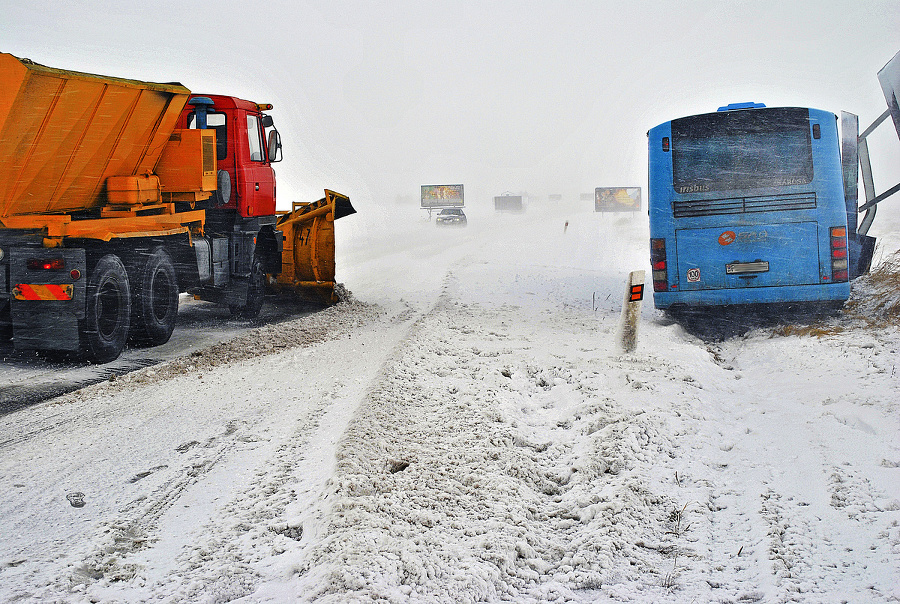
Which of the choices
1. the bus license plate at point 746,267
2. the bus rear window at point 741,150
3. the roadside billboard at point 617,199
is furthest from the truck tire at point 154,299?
the roadside billboard at point 617,199

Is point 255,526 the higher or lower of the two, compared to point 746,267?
lower

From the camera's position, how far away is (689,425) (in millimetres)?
4926

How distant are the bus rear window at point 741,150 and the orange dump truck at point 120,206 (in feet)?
20.1

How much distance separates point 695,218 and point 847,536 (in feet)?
20.1

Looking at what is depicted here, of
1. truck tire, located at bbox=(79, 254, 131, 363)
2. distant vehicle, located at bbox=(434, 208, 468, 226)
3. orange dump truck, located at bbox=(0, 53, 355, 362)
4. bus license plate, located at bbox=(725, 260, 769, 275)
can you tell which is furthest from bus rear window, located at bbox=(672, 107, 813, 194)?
distant vehicle, located at bbox=(434, 208, 468, 226)

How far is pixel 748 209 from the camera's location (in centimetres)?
856

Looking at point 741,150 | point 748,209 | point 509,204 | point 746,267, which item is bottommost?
point 746,267

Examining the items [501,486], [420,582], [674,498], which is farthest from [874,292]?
[420,582]

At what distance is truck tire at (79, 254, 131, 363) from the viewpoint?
727 cm

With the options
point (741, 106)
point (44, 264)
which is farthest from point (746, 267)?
point (44, 264)

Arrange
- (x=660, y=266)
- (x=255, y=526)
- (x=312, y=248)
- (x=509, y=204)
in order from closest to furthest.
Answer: (x=255, y=526)
(x=660, y=266)
(x=312, y=248)
(x=509, y=204)

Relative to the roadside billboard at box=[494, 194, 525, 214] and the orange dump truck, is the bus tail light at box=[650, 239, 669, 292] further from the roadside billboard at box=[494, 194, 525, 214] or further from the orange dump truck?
the roadside billboard at box=[494, 194, 525, 214]

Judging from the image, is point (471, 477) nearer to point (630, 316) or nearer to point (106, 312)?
point (630, 316)

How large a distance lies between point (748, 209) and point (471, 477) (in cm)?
642
